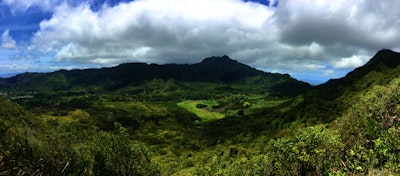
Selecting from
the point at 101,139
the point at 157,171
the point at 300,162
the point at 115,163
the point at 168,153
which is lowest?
the point at 168,153

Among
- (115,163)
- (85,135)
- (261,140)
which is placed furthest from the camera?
(261,140)

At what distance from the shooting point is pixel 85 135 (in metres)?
81.2

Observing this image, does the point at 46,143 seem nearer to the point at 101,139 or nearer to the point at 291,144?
the point at 101,139

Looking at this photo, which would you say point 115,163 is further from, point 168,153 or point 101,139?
point 168,153

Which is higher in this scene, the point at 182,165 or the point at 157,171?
the point at 157,171

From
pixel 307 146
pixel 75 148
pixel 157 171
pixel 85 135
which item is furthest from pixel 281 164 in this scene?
pixel 85 135

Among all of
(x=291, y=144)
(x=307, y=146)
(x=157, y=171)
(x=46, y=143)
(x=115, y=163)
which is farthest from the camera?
(x=157, y=171)

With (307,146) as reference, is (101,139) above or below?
below

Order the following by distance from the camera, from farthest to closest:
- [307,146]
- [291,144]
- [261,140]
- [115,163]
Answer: [261,140] < [115,163] < [291,144] < [307,146]

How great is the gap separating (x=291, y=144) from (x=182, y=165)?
109686 mm

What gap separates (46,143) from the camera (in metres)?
63.8

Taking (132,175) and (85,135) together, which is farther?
(85,135)

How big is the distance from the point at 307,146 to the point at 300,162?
5.78ft

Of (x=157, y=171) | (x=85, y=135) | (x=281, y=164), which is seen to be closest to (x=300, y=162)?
(x=281, y=164)
